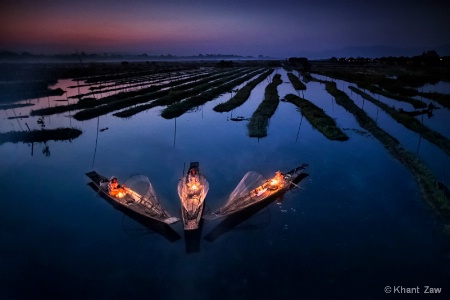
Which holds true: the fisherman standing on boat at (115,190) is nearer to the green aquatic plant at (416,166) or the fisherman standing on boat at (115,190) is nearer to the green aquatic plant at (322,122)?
the green aquatic plant at (416,166)

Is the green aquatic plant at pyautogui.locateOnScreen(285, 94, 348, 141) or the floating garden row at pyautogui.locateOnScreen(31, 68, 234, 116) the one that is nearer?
the green aquatic plant at pyautogui.locateOnScreen(285, 94, 348, 141)

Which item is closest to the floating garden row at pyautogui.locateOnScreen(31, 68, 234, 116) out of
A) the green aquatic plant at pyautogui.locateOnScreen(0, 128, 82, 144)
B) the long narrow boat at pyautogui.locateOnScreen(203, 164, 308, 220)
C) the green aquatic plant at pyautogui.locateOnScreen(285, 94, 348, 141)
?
the green aquatic plant at pyautogui.locateOnScreen(0, 128, 82, 144)

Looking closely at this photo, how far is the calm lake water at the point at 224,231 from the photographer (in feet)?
34.8

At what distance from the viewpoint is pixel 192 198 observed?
13.6 m

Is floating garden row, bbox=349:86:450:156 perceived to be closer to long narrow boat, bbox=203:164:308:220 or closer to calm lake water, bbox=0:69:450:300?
calm lake water, bbox=0:69:450:300

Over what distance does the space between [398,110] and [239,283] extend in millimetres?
34816

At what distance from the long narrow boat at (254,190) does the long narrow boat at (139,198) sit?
233 cm

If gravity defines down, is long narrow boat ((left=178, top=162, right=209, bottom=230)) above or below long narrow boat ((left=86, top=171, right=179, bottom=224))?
above

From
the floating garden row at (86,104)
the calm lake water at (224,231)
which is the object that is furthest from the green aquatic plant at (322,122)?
the floating garden row at (86,104)

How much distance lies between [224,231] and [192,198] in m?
2.14

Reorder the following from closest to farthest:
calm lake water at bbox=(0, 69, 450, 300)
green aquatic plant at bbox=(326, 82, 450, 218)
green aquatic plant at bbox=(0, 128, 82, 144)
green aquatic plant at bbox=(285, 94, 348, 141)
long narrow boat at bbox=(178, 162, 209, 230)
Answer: calm lake water at bbox=(0, 69, 450, 300)
long narrow boat at bbox=(178, 162, 209, 230)
green aquatic plant at bbox=(326, 82, 450, 218)
green aquatic plant at bbox=(0, 128, 82, 144)
green aquatic plant at bbox=(285, 94, 348, 141)

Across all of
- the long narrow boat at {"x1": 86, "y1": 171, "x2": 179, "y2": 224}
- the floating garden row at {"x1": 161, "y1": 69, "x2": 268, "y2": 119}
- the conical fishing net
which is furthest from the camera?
the floating garden row at {"x1": 161, "y1": 69, "x2": 268, "y2": 119}

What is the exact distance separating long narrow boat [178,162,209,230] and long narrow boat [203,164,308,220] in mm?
633

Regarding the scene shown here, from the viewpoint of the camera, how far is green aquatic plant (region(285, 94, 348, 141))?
26.5m
